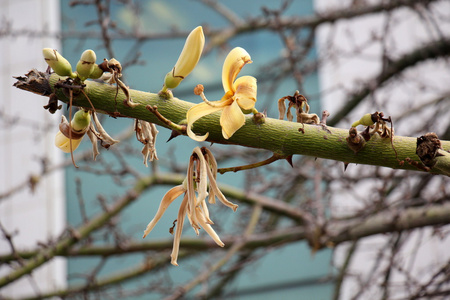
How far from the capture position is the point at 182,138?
4027 millimetres

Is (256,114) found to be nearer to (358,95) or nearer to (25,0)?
(358,95)

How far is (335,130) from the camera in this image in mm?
489

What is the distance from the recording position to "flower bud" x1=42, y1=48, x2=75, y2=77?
0.45 m

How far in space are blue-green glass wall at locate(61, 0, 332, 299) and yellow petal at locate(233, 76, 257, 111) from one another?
3.27 meters

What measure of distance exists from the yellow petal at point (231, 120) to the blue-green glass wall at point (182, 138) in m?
3.30

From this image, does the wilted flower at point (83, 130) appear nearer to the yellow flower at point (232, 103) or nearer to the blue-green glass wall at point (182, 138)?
the yellow flower at point (232, 103)

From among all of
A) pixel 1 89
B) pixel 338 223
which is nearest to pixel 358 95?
pixel 338 223

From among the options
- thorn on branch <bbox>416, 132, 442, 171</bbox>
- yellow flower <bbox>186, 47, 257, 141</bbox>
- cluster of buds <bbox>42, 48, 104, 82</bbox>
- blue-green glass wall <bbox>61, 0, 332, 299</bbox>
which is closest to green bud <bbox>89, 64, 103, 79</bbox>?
cluster of buds <bbox>42, 48, 104, 82</bbox>

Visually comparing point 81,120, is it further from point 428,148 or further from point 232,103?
point 428,148

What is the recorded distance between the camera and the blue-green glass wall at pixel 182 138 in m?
3.93

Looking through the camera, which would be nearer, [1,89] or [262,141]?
[262,141]

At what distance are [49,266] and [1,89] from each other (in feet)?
5.78

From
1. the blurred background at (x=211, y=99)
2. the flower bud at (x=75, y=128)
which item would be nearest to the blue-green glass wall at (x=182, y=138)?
the blurred background at (x=211, y=99)

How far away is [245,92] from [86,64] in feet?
0.48
